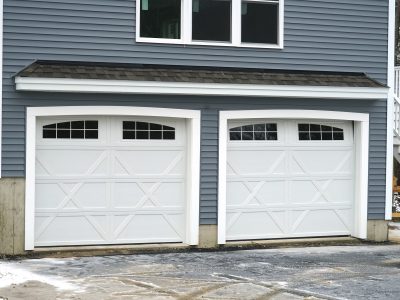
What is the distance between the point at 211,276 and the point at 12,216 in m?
3.64

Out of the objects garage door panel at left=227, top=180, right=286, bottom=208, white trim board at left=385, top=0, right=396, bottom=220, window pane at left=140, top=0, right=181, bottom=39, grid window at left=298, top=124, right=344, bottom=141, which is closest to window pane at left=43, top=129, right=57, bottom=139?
window pane at left=140, top=0, right=181, bottom=39

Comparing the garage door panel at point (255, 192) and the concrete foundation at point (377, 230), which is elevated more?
the garage door panel at point (255, 192)

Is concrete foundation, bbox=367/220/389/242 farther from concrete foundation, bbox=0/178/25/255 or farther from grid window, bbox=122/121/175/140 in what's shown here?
concrete foundation, bbox=0/178/25/255

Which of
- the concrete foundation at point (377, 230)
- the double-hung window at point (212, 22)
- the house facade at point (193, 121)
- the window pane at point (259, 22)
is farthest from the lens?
the concrete foundation at point (377, 230)

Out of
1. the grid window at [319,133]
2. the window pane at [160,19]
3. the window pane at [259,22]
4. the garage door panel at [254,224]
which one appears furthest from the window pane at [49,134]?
the grid window at [319,133]

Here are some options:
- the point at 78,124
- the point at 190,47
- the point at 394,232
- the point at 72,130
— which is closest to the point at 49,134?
the point at 72,130

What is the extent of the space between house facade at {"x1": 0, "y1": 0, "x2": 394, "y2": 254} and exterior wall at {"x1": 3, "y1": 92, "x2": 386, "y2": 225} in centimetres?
2

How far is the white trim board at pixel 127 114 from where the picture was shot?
43.4 ft

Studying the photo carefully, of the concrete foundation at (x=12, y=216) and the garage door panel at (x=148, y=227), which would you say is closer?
the concrete foundation at (x=12, y=216)

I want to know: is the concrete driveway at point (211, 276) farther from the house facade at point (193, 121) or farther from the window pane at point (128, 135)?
the window pane at point (128, 135)

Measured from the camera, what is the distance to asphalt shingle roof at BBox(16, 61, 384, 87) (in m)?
13.2

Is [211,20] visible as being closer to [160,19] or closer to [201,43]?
[201,43]

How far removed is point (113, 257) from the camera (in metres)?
13.3

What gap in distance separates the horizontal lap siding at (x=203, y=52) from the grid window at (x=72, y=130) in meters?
0.47
